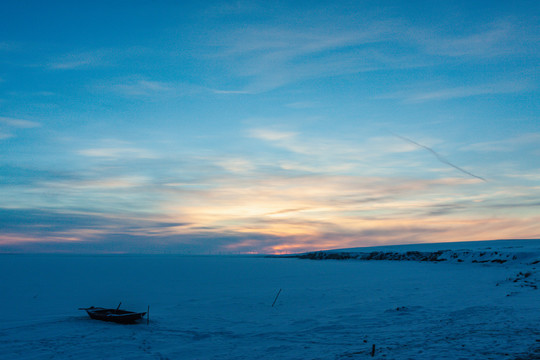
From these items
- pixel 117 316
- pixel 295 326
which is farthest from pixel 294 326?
pixel 117 316

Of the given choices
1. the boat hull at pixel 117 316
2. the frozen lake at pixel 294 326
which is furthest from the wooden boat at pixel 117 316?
the frozen lake at pixel 294 326

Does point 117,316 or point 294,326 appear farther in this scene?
point 117,316

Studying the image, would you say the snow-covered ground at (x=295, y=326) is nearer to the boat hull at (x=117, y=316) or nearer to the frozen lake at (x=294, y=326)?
the frozen lake at (x=294, y=326)

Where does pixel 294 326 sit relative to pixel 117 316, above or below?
below

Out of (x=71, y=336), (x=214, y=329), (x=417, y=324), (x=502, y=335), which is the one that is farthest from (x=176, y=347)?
(x=502, y=335)

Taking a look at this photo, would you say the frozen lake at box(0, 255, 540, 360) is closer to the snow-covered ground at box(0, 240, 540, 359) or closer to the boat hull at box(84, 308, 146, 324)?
the snow-covered ground at box(0, 240, 540, 359)

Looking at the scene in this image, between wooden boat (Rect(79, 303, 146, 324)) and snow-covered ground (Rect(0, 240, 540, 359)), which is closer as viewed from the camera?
snow-covered ground (Rect(0, 240, 540, 359))

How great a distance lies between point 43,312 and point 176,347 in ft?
44.0

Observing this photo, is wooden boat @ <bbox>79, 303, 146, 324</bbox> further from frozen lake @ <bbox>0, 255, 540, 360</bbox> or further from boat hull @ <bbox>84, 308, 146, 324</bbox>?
frozen lake @ <bbox>0, 255, 540, 360</bbox>

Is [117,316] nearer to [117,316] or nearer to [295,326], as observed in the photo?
[117,316]

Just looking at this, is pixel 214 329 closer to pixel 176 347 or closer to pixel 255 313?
pixel 176 347

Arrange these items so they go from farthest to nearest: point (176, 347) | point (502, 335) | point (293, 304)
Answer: point (293, 304) → point (176, 347) → point (502, 335)

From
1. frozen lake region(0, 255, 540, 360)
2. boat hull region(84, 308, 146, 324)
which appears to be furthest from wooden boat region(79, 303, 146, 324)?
frozen lake region(0, 255, 540, 360)

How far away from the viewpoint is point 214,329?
20828 mm
